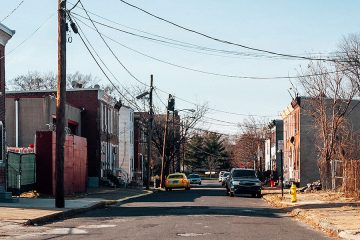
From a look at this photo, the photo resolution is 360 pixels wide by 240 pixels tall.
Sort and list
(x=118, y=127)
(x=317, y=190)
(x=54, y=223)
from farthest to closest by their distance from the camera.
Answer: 1. (x=118, y=127)
2. (x=317, y=190)
3. (x=54, y=223)

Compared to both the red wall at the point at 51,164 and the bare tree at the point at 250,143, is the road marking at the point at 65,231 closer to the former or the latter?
the red wall at the point at 51,164

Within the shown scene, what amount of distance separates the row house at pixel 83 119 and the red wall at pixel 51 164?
22.1ft

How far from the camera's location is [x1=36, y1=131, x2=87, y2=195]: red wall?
3328cm

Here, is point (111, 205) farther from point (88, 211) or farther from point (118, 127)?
point (118, 127)

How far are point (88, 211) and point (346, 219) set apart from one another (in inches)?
396

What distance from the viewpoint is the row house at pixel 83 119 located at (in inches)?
1752

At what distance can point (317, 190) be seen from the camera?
41594 mm

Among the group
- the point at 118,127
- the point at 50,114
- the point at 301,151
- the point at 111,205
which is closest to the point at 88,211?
the point at 111,205

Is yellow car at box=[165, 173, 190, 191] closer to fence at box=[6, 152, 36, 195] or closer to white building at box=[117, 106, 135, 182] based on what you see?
white building at box=[117, 106, 135, 182]

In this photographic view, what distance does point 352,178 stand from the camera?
3002 centimetres

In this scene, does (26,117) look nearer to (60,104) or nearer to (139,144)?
(60,104)

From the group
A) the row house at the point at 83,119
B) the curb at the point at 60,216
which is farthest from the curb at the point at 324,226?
the row house at the point at 83,119

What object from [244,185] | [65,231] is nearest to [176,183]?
[244,185]

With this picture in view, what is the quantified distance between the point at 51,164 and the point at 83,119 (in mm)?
19531
